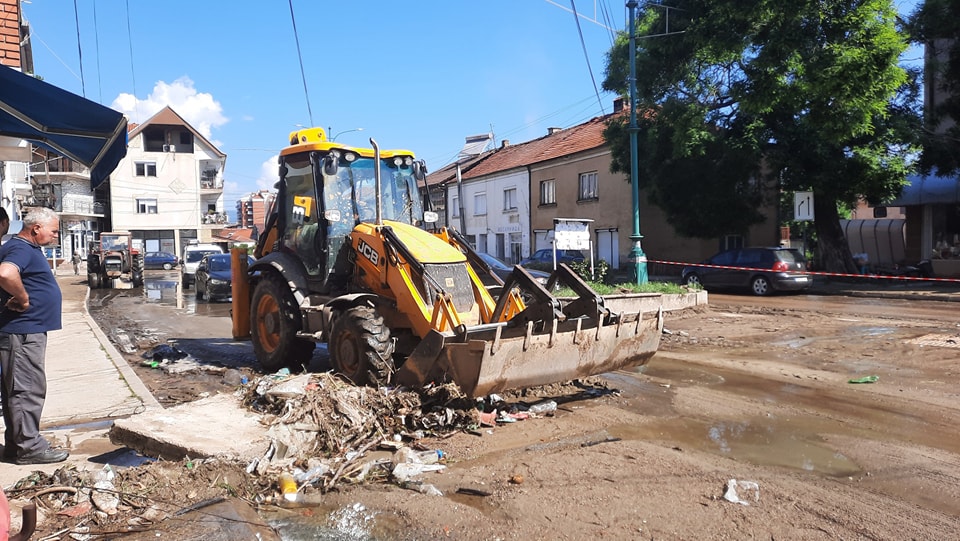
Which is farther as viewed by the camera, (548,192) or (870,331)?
(548,192)

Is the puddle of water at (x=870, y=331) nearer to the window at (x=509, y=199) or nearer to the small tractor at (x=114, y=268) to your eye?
the window at (x=509, y=199)

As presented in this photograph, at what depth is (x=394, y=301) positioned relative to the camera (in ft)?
22.9

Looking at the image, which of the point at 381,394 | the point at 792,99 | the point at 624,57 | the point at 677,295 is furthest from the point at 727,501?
the point at 624,57

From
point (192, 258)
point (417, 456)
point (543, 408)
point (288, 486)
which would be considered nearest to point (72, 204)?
point (192, 258)

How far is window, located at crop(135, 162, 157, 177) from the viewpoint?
183 ft

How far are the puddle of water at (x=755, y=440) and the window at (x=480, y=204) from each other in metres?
32.0

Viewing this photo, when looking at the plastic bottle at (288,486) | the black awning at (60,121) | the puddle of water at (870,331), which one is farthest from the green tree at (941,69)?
the plastic bottle at (288,486)

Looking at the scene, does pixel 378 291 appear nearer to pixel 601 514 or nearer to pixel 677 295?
pixel 601 514

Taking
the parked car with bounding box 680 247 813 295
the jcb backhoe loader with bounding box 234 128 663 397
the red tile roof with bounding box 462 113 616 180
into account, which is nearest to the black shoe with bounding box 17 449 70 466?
the jcb backhoe loader with bounding box 234 128 663 397

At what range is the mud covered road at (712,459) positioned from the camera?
13.1 feet

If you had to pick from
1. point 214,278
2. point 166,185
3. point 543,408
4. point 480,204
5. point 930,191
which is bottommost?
point 543,408

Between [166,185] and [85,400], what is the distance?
2170 inches

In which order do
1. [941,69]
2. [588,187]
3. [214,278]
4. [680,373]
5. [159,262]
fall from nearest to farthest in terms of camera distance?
[680,373] < [941,69] < [214,278] < [588,187] < [159,262]

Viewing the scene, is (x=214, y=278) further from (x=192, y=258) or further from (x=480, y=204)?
(x=480, y=204)
